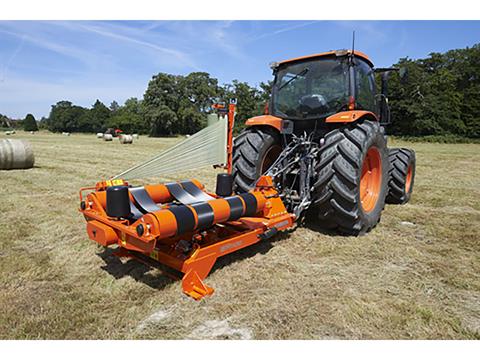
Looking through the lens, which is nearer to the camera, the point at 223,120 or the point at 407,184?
the point at 223,120

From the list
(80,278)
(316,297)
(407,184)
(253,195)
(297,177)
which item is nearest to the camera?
(316,297)

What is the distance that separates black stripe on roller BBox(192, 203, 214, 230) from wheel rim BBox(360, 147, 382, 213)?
2469mm

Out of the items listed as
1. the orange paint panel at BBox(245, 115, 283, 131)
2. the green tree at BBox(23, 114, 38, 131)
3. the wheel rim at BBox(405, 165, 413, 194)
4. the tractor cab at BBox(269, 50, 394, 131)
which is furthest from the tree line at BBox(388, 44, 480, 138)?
the green tree at BBox(23, 114, 38, 131)

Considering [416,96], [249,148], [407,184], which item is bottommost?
[407,184]

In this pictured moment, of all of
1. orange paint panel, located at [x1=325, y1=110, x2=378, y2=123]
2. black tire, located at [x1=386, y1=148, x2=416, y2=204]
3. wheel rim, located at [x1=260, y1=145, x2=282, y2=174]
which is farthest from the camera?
black tire, located at [x1=386, y1=148, x2=416, y2=204]

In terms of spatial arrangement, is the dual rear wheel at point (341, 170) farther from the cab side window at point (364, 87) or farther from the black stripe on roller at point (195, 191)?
the black stripe on roller at point (195, 191)

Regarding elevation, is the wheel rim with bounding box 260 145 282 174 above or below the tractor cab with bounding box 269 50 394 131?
below

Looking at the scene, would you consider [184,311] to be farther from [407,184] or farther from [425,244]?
[407,184]

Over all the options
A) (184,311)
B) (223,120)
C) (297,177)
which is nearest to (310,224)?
(297,177)

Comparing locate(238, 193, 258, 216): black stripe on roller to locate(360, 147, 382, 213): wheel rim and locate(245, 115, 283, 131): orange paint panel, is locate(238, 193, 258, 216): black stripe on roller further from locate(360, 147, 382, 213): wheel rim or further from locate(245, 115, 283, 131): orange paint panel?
locate(360, 147, 382, 213): wheel rim

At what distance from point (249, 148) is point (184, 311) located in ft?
8.23

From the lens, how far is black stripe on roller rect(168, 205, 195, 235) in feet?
8.13

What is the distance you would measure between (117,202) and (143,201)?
0.50 meters

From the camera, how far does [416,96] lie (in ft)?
106
